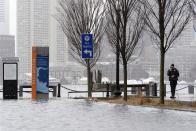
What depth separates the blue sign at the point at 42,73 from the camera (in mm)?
31578

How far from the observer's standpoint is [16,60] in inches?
1236

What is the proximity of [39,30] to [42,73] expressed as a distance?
3687 cm

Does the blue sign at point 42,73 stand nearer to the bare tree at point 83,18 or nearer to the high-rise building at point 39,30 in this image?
the bare tree at point 83,18

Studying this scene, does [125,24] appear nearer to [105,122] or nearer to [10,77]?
[10,77]

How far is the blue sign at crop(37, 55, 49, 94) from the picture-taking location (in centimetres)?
3158

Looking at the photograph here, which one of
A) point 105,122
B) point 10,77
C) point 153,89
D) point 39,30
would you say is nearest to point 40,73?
point 10,77

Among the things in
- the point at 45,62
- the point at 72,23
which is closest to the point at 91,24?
the point at 72,23

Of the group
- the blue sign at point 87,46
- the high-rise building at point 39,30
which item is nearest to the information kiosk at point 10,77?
the blue sign at point 87,46

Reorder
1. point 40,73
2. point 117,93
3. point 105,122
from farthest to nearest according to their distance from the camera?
point 40,73, point 117,93, point 105,122

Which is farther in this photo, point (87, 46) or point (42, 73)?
point (42, 73)

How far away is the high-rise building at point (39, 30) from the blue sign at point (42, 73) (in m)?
23.3

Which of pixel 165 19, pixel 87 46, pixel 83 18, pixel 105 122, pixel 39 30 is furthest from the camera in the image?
pixel 39 30

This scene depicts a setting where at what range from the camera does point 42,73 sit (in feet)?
104

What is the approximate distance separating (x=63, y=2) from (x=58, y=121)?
21.6m
